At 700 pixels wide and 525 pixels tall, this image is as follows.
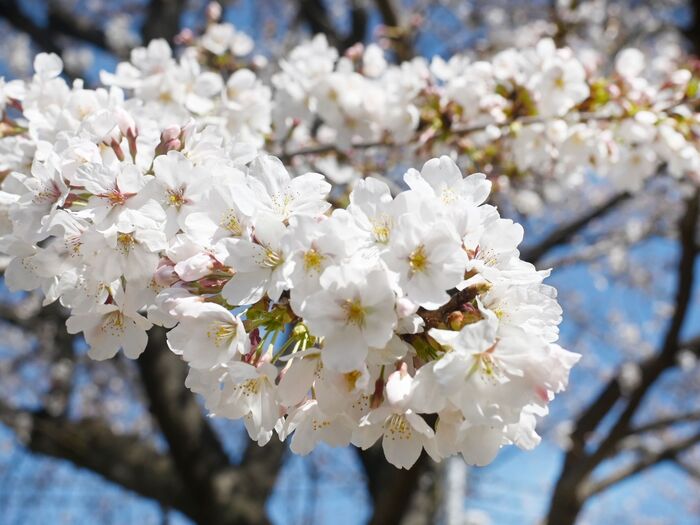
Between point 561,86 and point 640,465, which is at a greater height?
point 561,86

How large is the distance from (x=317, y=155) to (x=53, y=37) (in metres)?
4.62

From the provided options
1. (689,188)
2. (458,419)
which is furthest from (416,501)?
(458,419)

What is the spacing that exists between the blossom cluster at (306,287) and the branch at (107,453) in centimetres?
347

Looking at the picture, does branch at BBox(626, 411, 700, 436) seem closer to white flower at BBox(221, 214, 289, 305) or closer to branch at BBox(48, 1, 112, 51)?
white flower at BBox(221, 214, 289, 305)

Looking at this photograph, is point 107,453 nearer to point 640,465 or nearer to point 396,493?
point 396,493

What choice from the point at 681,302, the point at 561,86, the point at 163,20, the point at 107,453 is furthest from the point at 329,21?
the point at 561,86

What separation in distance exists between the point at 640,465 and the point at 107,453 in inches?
142

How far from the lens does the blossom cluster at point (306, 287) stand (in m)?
0.88

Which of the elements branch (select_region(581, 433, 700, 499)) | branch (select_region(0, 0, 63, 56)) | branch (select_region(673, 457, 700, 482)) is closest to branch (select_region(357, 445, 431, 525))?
branch (select_region(581, 433, 700, 499))

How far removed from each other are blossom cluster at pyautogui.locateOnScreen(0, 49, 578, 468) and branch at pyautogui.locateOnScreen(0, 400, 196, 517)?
3.47m

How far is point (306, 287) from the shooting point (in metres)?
0.90

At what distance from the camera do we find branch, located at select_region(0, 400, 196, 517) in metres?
4.25

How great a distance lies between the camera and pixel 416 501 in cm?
391

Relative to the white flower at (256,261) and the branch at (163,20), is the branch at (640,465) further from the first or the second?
the branch at (163,20)
